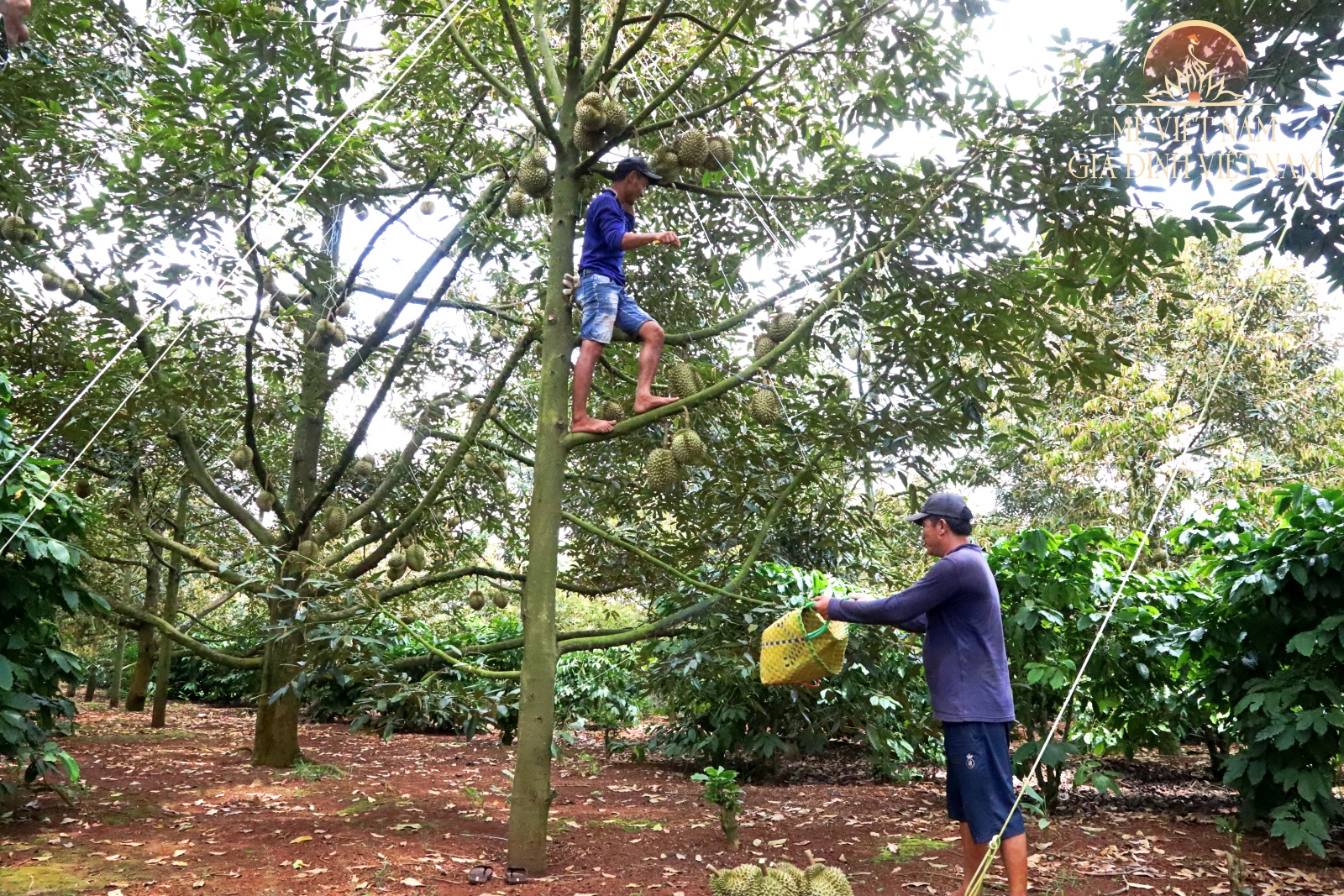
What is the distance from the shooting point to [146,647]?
1169 centimetres

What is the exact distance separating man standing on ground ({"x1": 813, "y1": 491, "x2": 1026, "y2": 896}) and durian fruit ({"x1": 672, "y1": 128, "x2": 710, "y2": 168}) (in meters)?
2.41

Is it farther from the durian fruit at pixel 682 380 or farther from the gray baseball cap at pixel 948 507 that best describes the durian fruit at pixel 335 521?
the gray baseball cap at pixel 948 507

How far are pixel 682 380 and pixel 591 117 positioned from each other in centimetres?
143

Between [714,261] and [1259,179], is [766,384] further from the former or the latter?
[1259,179]

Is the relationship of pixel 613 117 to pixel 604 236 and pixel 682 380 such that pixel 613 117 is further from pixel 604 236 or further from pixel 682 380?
pixel 682 380

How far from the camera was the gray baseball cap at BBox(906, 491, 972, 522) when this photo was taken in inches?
159

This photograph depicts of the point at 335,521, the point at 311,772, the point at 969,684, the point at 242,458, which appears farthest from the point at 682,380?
the point at 311,772

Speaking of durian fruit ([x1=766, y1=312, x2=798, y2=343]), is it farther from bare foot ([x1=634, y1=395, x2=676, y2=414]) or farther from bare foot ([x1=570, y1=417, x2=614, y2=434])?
bare foot ([x1=570, y1=417, x2=614, y2=434])

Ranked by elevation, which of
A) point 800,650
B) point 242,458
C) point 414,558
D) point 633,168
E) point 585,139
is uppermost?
point 585,139

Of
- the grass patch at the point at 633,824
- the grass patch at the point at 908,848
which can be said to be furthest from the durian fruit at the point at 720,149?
the grass patch at the point at 633,824

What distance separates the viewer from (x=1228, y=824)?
4855mm

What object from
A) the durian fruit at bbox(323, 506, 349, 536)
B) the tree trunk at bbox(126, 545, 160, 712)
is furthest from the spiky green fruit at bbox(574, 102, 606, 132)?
the tree trunk at bbox(126, 545, 160, 712)

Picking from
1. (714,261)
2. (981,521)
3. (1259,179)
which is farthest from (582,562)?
(981,521)

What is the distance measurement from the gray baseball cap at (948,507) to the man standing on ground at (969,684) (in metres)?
0.16
